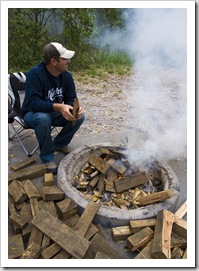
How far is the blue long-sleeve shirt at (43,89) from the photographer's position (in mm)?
3523

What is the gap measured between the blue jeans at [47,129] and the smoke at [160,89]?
0.96 m

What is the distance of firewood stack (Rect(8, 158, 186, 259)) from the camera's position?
2.48 metres

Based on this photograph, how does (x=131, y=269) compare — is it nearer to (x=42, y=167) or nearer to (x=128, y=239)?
(x=128, y=239)

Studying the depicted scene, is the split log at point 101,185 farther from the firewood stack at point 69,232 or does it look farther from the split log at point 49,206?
the split log at point 49,206

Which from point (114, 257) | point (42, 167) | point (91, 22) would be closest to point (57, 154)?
point (42, 167)

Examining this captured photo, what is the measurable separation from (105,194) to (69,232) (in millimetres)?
794

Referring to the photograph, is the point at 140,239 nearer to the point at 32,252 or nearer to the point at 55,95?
the point at 32,252

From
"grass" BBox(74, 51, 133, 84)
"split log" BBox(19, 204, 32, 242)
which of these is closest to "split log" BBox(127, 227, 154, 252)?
"split log" BBox(19, 204, 32, 242)

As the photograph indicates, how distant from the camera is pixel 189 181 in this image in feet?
10.2

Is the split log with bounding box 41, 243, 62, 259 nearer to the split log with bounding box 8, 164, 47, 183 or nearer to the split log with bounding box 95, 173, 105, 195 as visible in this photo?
the split log with bounding box 95, 173, 105, 195

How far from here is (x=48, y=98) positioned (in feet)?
12.3

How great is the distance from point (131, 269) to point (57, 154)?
2.08 metres

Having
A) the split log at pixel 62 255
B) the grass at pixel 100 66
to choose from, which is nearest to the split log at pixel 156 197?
the split log at pixel 62 255

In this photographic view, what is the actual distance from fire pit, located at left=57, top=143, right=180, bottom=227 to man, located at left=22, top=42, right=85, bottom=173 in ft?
1.10
